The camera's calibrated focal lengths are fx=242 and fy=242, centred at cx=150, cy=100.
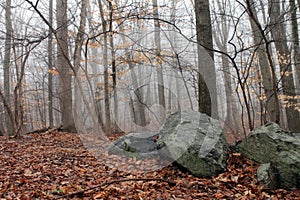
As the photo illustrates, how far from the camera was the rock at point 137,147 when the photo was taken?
12.9 ft

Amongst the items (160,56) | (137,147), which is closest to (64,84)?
(160,56)

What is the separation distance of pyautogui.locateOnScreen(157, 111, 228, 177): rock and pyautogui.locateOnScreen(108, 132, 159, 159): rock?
0.30m

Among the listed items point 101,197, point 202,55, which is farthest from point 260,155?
point 101,197

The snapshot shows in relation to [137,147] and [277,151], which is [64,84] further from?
[277,151]

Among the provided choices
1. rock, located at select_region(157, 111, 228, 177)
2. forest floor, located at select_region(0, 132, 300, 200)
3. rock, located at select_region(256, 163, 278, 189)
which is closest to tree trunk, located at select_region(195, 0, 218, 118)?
rock, located at select_region(157, 111, 228, 177)

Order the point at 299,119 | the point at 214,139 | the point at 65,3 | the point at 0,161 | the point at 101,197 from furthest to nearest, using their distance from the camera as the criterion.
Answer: the point at 65,3 → the point at 299,119 → the point at 0,161 → the point at 214,139 → the point at 101,197

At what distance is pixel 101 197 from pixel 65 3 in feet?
24.2

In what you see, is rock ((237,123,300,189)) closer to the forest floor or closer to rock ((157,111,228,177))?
the forest floor

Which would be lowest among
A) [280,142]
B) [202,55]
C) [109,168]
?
[109,168]

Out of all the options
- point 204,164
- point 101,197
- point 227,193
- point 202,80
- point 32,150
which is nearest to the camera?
point 101,197

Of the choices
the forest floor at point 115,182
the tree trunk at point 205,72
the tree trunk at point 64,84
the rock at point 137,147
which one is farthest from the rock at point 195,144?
the tree trunk at point 64,84

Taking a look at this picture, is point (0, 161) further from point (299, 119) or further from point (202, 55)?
point (299, 119)

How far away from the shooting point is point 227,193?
2.82 m

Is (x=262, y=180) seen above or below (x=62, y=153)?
below
